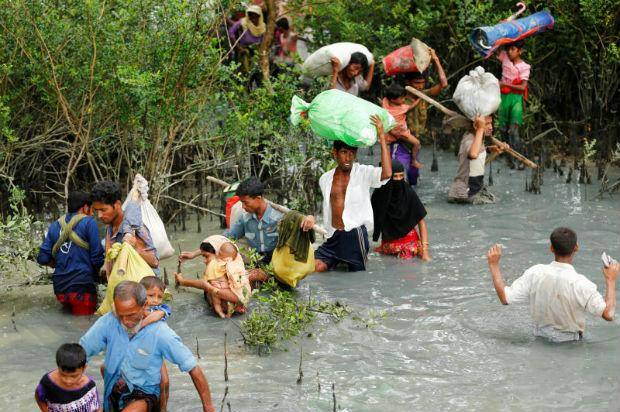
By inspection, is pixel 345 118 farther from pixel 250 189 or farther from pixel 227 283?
pixel 227 283

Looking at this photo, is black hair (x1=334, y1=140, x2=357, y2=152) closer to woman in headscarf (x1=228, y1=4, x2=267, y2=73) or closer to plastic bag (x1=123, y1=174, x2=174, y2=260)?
plastic bag (x1=123, y1=174, x2=174, y2=260)

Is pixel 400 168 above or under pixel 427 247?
above

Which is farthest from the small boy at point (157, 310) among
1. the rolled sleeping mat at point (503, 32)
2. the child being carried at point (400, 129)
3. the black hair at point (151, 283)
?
the rolled sleeping mat at point (503, 32)

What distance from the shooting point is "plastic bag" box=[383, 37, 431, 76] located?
10.4m

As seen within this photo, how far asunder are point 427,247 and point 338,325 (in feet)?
6.28

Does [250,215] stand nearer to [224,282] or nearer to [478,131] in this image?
[224,282]

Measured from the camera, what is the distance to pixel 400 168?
8156 mm

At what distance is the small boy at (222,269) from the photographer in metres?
6.78

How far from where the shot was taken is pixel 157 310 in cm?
521

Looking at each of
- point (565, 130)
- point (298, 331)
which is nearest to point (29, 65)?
point (298, 331)

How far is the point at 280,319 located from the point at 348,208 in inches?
68.6

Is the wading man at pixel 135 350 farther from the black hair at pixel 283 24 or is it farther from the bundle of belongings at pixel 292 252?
the black hair at pixel 283 24

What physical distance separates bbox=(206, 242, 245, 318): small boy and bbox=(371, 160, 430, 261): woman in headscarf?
1.87 meters

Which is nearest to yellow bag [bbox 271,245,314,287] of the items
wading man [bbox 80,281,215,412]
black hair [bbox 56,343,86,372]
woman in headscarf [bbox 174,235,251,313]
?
woman in headscarf [bbox 174,235,251,313]
